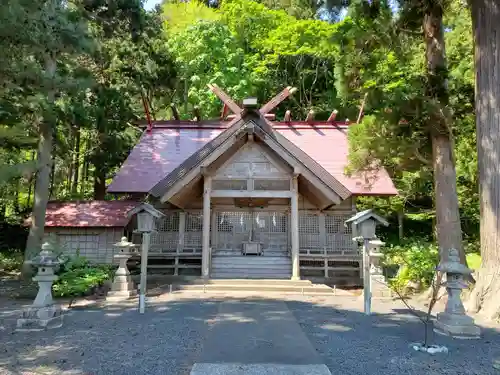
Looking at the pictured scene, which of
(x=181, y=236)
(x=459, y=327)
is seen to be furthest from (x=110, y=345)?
(x=181, y=236)

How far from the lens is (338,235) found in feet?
40.8

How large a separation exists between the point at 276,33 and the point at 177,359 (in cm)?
2110

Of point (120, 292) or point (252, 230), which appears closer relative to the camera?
point (120, 292)

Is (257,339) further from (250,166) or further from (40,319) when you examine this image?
(250,166)

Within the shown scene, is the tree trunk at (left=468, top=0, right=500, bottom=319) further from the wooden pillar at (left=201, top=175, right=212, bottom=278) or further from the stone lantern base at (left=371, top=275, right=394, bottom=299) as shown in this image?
the wooden pillar at (left=201, top=175, right=212, bottom=278)

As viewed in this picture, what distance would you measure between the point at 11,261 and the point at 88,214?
12.6 ft

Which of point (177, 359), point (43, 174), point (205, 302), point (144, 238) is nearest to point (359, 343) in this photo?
point (177, 359)

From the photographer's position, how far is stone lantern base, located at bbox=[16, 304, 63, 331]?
→ 588 cm

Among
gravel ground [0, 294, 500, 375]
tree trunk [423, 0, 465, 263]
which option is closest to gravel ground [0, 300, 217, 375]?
gravel ground [0, 294, 500, 375]

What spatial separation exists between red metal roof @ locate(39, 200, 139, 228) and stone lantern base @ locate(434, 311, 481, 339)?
1074 centimetres

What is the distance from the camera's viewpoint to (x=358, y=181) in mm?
13180

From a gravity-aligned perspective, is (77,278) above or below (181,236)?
below

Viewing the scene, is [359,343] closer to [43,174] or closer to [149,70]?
[43,174]

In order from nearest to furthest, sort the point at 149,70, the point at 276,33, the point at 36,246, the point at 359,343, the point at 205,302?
the point at 359,343 < the point at 205,302 < the point at 36,246 < the point at 149,70 < the point at 276,33
